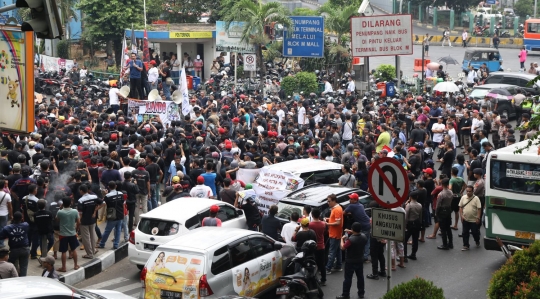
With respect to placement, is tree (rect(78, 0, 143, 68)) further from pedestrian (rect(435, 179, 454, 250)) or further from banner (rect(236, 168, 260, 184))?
pedestrian (rect(435, 179, 454, 250))

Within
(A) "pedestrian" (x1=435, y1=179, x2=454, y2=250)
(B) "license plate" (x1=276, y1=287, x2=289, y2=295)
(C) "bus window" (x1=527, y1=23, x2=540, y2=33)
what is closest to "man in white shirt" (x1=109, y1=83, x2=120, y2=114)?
(A) "pedestrian" (x1=435, y1=179, x2=454, y2=250)

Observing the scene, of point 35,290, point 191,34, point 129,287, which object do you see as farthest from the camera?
point 191,34

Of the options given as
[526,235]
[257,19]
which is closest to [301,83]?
[257,19]

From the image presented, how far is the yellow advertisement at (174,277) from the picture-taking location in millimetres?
11086

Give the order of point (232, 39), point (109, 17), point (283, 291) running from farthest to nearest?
1. point (109, 17)
2. point (232, 39)
3. point (283, 291)

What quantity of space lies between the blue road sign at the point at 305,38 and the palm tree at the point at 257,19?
0.48m

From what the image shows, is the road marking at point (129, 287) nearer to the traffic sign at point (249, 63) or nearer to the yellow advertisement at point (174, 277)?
the yellow advertisement at point (174, 277)

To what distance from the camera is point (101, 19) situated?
43656 millimetres

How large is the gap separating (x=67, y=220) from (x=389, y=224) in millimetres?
6272

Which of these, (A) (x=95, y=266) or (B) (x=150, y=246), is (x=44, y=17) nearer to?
(B) (x=150, y=246)

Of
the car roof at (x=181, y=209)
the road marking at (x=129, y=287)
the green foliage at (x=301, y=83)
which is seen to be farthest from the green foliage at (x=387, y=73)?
the road marking at (x=129, y=287)

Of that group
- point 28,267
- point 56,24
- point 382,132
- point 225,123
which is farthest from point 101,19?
point 56,24

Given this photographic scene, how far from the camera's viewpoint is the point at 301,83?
1345 inches

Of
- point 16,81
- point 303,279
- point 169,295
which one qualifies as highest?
point 16,81
